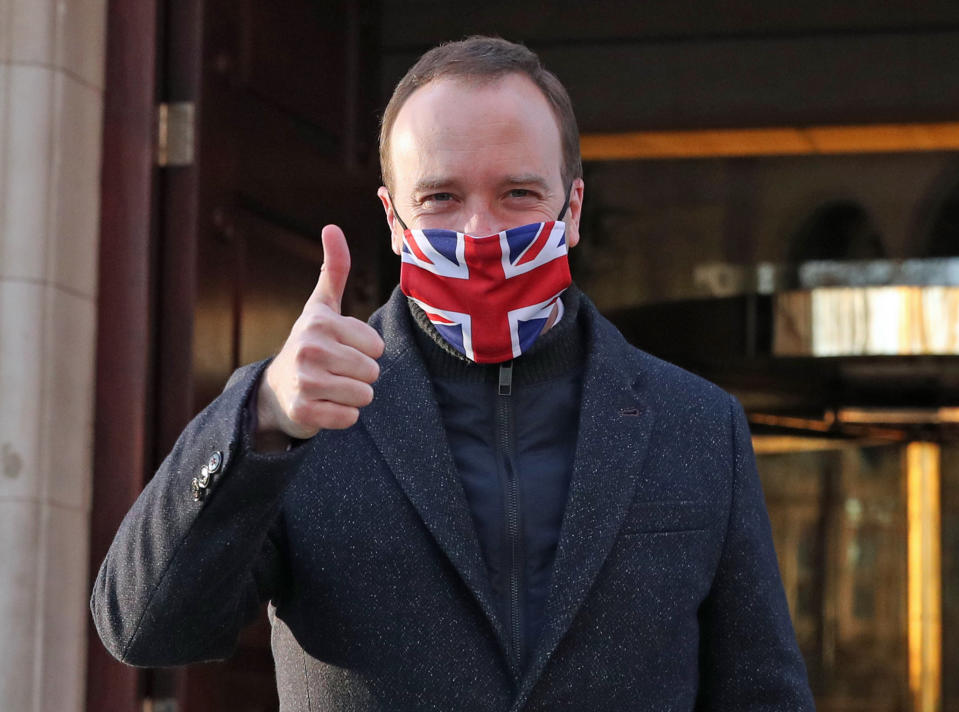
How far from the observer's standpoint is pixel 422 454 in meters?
1.96

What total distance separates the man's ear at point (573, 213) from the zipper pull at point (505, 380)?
8.2 inches

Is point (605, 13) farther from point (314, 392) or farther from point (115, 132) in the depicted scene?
point (314, 392)

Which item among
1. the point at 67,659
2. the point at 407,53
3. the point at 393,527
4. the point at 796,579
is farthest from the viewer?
the point at 796,579

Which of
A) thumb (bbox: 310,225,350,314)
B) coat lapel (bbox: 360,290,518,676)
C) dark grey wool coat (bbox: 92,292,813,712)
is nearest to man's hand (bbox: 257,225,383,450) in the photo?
thumb (bbox: 310,225,350,314)

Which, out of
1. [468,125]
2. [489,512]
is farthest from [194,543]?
[468,125]

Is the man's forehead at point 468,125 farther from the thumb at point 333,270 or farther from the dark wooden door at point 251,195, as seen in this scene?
the dark wooden door at point 251,195

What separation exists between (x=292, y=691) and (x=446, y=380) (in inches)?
17.7

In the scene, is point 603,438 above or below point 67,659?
above

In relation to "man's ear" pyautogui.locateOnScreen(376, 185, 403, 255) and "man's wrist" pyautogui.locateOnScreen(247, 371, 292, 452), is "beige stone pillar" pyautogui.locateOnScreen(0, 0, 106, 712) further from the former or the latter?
"man's wrist" pyautogui.locateOnScreen(247, 371, 292, 452)

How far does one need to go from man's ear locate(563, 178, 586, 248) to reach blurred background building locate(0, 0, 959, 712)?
4.93 feet

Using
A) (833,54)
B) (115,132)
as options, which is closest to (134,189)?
(115,132)

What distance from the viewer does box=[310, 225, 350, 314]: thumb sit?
162cm

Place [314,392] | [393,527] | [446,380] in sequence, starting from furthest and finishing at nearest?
1. [446,380]
2. [393,527]
3. [314,392]

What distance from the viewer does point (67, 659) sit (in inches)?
130
